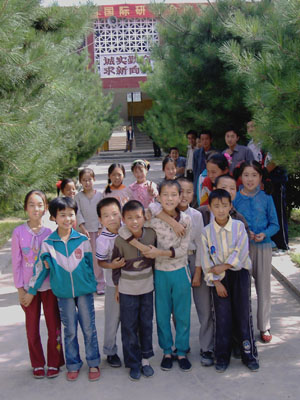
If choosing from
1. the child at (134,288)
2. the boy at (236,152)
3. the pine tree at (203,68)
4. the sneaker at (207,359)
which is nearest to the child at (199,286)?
the sneaker at (207,359)

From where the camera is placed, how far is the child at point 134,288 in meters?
3.37

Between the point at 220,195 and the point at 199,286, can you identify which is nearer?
the point at 220,195

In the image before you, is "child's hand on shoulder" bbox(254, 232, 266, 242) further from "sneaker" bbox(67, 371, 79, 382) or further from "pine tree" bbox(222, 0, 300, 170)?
"sneaker" bbox(67, 371, 79, 382)

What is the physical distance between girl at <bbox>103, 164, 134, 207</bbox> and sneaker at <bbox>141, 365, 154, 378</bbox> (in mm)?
2121

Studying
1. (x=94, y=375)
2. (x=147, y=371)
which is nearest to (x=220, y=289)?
(x=147, y=371)

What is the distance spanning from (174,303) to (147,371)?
487mm

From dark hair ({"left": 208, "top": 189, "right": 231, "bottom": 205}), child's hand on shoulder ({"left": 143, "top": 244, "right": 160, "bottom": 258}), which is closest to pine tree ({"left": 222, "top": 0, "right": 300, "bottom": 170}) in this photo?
dark hair ({"left": 208, "top": 189, "right": 231, "bottom": 205})

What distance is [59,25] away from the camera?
290 inches

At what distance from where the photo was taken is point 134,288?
3.37 metres

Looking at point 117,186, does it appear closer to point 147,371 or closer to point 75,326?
point 75,326

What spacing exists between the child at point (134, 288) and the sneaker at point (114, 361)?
149mm

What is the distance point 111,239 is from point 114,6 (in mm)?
22014

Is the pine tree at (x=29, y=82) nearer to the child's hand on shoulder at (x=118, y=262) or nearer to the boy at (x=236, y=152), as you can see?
the boy at (x=236, y=152)

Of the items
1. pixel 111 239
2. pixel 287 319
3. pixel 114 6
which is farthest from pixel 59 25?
pixel 114 6
